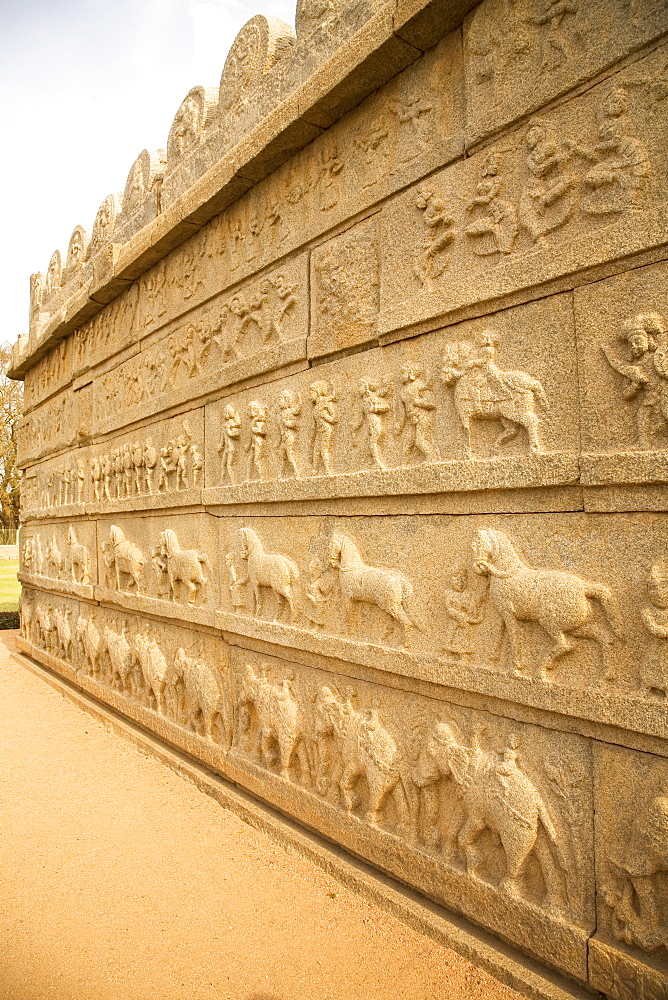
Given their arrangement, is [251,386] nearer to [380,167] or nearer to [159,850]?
[380,167]

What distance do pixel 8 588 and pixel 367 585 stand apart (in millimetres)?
16774

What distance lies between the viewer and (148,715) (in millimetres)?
5613

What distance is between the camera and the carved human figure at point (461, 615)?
9.26 feet

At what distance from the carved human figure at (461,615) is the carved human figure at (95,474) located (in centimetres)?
503

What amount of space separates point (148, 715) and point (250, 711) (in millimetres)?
1716

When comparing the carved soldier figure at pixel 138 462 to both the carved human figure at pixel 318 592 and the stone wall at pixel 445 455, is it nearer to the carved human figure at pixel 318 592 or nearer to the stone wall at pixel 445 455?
the stone wall at pixel 445 455

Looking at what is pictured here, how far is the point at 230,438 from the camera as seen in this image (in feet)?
14.8

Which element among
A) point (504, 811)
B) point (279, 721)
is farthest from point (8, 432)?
point (504, 811)

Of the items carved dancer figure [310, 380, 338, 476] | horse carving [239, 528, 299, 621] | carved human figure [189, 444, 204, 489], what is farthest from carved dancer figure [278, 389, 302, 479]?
carved human figure [189, 444, 204, 489]

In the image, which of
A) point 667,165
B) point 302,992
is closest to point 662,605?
point 667,165

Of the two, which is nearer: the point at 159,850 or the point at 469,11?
the point at 469,11

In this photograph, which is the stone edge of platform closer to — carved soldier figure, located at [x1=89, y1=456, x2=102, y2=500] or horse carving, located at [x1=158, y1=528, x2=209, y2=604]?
horse carving, located at [x1=158, y1=528, x2=209, y2=604]

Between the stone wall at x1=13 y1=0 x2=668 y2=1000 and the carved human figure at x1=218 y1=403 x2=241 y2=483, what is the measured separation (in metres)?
0.02

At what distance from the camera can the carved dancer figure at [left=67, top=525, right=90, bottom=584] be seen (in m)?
7.18
